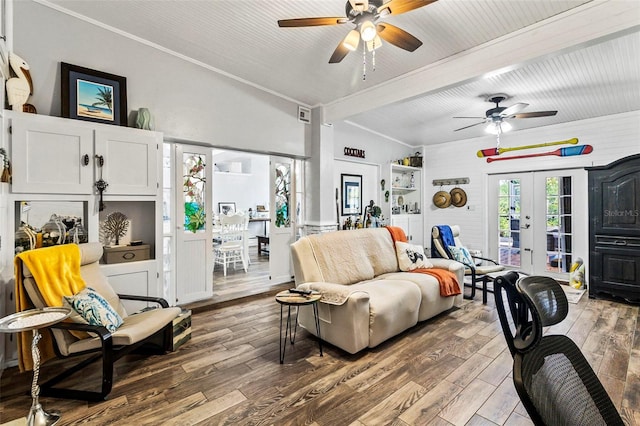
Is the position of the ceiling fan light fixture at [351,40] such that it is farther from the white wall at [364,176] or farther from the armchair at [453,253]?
the white wall at [364,176]

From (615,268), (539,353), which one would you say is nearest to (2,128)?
(539,353)

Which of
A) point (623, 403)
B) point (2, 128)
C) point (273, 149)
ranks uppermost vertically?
point (273, 149)

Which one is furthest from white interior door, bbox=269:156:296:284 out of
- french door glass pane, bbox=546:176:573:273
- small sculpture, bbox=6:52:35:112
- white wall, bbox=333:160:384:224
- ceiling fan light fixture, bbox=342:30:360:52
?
french door glass pane, bbox=546:176:573:273

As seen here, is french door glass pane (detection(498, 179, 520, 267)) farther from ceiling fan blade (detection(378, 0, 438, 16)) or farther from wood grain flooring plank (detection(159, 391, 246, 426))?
wood grain flooring plank (detection(159, 391, 246, 426))

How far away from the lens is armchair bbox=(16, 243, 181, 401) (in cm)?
213

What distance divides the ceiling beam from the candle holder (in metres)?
3.96

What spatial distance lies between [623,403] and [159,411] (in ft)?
10.2

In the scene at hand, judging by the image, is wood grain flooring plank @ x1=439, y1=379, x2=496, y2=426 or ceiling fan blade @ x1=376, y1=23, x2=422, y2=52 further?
ceiling fan blade @ x1=376, y1=23, x2=422, y2=52

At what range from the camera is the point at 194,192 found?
13.5 ft

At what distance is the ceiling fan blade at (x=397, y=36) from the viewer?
7.81 feet

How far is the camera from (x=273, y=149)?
A: 472 centimetres

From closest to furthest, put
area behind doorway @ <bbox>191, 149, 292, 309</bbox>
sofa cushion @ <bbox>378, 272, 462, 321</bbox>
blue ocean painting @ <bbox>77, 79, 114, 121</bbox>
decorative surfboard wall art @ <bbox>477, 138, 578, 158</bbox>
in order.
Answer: blue ocean painting @ <bbox>77, 79, 114, 121</bbox>
sofa cushion @ <bbox>378, 272, 462, 321</bbox>
decorative surfboard wall art @ <bbox>477, 138, 578, 158</bbox>
area behind doorway @ <bbox>191, 149, 292, 309</bbox>

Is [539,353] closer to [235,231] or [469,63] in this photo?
[469,63]

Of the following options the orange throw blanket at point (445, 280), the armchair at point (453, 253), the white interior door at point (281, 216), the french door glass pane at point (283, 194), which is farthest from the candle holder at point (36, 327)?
the armchair at point (453, 253)
